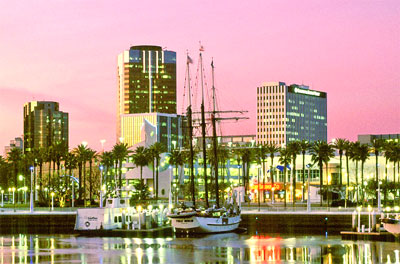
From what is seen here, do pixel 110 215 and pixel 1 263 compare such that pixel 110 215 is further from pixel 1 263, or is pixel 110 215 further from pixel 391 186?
pixel 391 186

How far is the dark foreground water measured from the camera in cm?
6812

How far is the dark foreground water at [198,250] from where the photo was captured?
68125 millimetres

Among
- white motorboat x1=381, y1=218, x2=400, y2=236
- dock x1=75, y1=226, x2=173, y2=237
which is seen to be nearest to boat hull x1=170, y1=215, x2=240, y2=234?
dock x1=75, y1=226, x2=173, y2=237

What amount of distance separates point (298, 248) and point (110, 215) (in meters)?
27.8

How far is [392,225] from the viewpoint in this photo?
85.3 meters

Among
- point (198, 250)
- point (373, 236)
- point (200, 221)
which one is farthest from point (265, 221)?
point (198, 250)

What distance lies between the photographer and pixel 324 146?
162m

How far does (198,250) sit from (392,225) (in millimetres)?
22510

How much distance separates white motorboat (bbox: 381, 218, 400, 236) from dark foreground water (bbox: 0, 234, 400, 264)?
15.6 ft

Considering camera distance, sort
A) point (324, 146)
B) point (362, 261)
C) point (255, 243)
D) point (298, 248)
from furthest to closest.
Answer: point (324, 146) < point (255, 243) < point (298, 248) < point (362, 261)

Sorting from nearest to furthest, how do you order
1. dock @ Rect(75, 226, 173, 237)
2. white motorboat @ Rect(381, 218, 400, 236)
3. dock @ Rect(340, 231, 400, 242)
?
dock @ Rect(340, 231, 400, 242) → white motorboat @ Rect(381, 218, 400, 236) → dock @ Rect(75, 226, 173, 237)

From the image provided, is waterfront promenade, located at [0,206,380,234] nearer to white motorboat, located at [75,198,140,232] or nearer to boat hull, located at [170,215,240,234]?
boat hull, located at [170,215,240,234]

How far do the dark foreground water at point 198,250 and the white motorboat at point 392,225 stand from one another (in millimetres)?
4743

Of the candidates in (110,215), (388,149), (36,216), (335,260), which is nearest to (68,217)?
(36,216)
